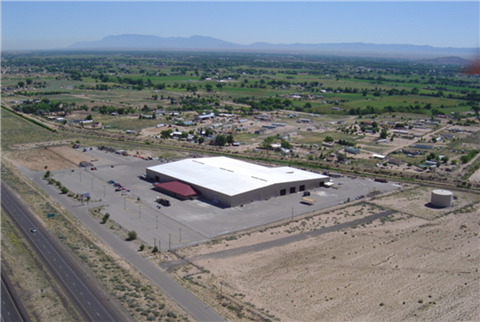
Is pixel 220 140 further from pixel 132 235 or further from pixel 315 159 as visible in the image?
pixel 132 235

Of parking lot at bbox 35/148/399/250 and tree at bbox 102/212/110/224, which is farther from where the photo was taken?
tree at bbox 102/212/110/224

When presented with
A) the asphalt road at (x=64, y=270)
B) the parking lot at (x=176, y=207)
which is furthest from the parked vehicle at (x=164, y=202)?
the asphalt road at (x=64, y=270)

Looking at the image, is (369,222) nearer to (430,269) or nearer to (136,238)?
(430,269)

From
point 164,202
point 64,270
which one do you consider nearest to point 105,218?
point 164,202

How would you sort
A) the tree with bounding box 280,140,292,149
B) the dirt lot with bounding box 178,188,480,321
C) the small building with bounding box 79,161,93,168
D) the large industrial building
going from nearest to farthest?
1. the dirt lot with bounding box 178,188,480,321
2. the large industrial building
3. the small building with bounding box 79,161,93,168
4. the tree with bounding box 280,140,292,149

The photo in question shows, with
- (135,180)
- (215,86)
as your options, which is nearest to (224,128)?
(135,180)

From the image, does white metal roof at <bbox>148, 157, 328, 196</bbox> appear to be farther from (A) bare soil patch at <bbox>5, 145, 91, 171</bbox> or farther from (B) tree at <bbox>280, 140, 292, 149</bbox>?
(B) tree at <bbox>280, 140, 292, 149</bbox>

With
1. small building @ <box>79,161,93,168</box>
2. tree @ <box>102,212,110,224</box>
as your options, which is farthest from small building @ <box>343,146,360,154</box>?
tree @ <box>102,212,110,224</box>
